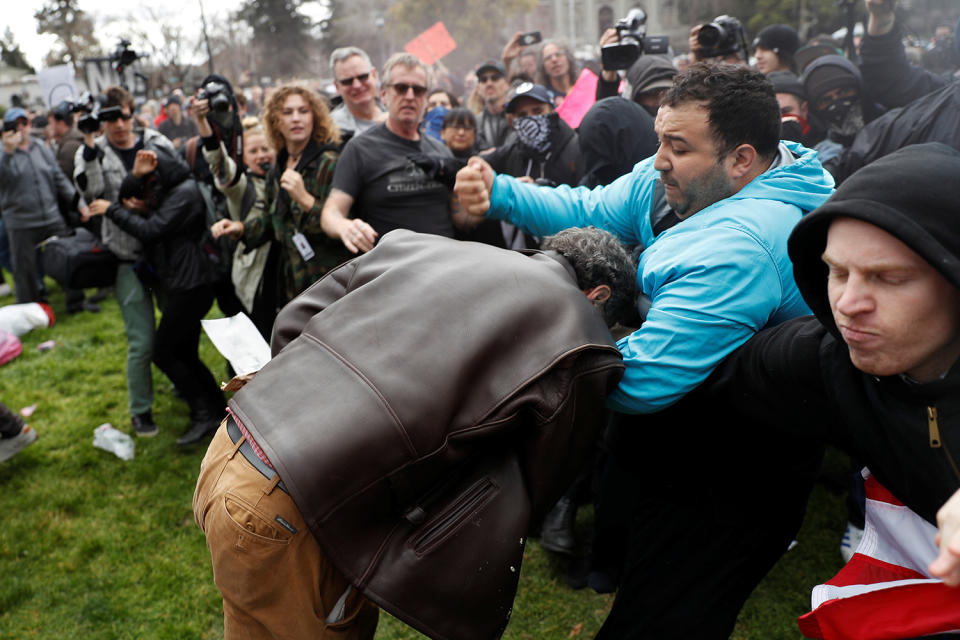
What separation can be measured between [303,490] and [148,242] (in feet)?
10.7

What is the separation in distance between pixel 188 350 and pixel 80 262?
864mm

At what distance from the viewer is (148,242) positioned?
13.9 ft

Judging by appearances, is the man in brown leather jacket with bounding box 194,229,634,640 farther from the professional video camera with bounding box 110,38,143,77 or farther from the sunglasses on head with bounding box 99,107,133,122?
the professional video camera with bounding box 110,38,143,77

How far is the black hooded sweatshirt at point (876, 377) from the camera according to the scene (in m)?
1.18

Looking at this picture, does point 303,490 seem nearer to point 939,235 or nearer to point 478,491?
point 478,491

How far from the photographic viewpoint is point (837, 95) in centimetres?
407

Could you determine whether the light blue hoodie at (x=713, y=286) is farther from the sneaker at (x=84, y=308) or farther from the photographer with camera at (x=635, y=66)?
the sneaker at (x=84, y=308)

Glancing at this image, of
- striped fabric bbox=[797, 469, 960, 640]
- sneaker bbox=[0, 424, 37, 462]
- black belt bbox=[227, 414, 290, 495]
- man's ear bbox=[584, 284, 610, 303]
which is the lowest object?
sneaker bbox=[0, 424, 37, 462]

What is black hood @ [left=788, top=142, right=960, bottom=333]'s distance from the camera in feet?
3.78

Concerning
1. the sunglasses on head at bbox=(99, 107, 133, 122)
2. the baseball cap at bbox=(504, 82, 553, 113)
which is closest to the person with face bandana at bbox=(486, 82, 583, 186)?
the baseball cap at bbox=(504, 82, 553, 113)

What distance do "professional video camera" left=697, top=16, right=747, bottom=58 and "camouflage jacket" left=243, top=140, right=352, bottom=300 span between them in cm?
240

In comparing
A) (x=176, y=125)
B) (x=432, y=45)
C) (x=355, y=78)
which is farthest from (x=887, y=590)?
(x=176, y=125)

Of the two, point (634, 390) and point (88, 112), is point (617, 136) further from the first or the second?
point (88, 112)

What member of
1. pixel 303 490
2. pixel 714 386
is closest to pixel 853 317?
pixel 714 386
